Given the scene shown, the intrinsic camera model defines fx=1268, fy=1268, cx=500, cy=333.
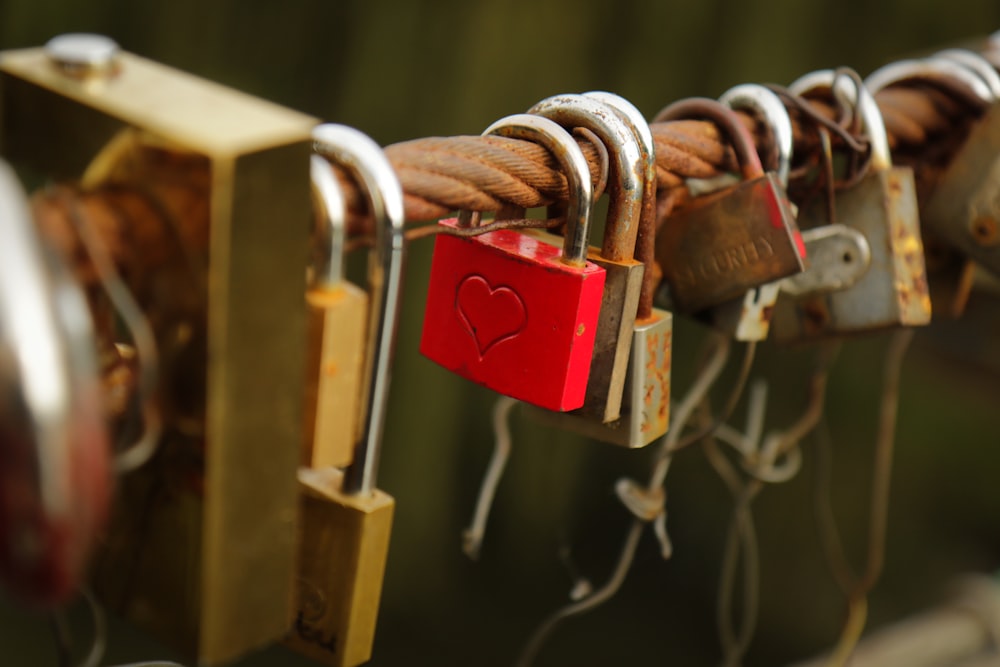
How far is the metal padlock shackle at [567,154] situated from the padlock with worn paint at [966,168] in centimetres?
46

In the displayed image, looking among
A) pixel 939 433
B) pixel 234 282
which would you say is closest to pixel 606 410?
pixel 234 282

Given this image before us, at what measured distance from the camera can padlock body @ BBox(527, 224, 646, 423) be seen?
77 centimetres

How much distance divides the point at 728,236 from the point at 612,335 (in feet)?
0.45

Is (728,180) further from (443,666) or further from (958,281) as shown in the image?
(443,666)

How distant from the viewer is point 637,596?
155 inches

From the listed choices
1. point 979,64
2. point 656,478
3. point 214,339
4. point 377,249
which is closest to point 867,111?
point 979,64

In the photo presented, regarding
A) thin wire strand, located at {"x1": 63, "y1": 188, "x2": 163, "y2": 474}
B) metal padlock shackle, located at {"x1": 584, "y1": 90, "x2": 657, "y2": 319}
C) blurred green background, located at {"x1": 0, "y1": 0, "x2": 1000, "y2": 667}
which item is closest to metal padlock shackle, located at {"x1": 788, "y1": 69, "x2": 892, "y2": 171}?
metal padlock shackle, located at {"x1": 584, "y1": 90, "x2": 657, "y2": 319}

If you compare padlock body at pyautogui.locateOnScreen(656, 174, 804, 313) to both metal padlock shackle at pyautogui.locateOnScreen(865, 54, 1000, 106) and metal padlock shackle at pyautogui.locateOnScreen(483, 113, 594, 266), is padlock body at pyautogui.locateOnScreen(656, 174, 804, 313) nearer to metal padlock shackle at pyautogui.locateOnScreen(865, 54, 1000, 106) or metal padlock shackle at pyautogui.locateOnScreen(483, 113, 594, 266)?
metal padlock shackle at pyautogui.locateOnScreen(483, 113, 594, 266)

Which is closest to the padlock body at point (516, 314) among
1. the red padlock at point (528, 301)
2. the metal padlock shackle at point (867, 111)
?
the red padlock at point (528, 301)

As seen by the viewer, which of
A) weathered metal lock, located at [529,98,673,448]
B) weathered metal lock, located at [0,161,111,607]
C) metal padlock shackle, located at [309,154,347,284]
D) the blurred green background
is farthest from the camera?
the blurred green background

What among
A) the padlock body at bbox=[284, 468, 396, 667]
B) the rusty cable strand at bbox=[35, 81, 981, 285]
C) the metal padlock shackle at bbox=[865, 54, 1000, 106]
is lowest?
the padlock body at bbox=[284, 468, 396, 667]

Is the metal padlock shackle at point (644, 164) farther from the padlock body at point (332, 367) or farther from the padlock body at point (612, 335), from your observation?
the padlock body at point (332, 367)

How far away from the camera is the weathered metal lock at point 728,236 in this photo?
0.84m

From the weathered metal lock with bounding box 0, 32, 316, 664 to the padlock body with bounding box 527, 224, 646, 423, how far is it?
26 cm
